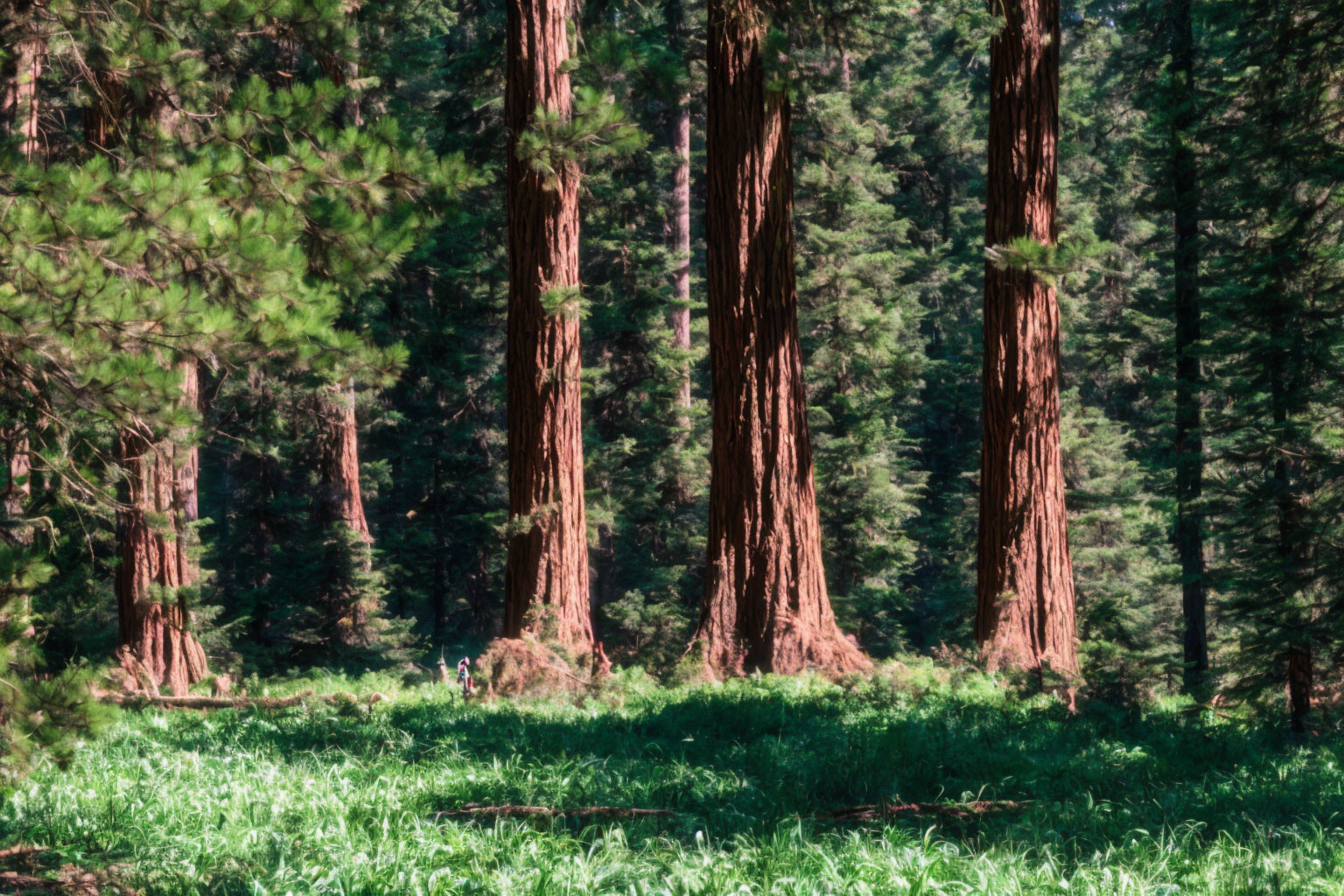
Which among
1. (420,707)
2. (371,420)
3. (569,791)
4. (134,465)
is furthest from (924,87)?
(569,791)

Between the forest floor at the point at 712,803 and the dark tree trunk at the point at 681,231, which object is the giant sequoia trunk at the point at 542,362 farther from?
the dark tree trunk at the point at 681,231

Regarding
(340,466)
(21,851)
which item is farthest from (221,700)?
(340,466)

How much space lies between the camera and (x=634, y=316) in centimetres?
2248

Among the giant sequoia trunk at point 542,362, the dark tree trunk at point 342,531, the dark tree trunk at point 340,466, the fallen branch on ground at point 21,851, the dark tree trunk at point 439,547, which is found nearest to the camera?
the fallen branch on ground at point 21,851

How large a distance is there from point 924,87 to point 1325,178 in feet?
87.6

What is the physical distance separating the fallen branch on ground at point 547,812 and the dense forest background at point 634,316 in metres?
2.29

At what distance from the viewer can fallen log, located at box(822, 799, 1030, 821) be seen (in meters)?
4.59

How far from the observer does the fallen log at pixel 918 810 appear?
4.59 meters

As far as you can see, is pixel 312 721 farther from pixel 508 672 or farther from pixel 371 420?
pixel 371 420

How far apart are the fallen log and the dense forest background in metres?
3.56

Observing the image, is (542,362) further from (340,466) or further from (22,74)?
(340,466)

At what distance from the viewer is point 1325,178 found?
873 centimetres

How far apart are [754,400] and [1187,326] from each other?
36.9ft

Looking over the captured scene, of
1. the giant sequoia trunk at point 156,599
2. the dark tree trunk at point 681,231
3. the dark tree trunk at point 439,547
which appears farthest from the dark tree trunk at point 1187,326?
the dark tree trunk at point 439,547
